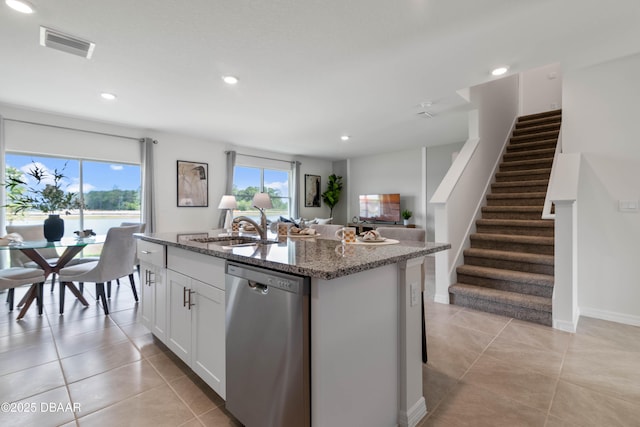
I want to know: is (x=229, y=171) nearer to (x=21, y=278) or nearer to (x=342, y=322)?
(x=21, y=278)

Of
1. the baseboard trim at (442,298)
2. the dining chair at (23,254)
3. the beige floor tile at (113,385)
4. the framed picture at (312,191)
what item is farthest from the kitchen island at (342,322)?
the framed picture at (312,191)

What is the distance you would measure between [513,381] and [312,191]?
21.8 ft

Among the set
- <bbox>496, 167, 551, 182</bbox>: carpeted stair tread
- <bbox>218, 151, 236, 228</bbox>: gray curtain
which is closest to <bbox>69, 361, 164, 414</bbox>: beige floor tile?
<bbox>218, 151, 236, 228</bbox>: gray curtain

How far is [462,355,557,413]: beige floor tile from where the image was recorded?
1.70 metres

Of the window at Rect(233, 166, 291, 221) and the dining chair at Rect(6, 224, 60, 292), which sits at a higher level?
the window at Rect(233, 166, 291, 221)

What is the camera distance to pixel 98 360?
2.10 meters

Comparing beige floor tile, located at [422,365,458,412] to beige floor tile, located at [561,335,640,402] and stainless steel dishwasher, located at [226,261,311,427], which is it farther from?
stainless steel dishwasher, located at [226,261,311,427]

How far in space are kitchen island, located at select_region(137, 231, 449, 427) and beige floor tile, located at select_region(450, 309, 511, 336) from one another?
4.61 feet

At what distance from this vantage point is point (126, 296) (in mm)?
3715

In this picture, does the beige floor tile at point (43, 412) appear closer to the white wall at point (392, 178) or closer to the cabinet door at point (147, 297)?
the cabinet door at point (147, 297)

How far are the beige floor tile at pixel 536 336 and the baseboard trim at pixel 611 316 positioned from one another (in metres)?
0.70

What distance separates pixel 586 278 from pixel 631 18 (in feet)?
7.60

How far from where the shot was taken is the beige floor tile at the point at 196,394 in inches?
64.3

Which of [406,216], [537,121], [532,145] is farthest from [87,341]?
[537,121]
